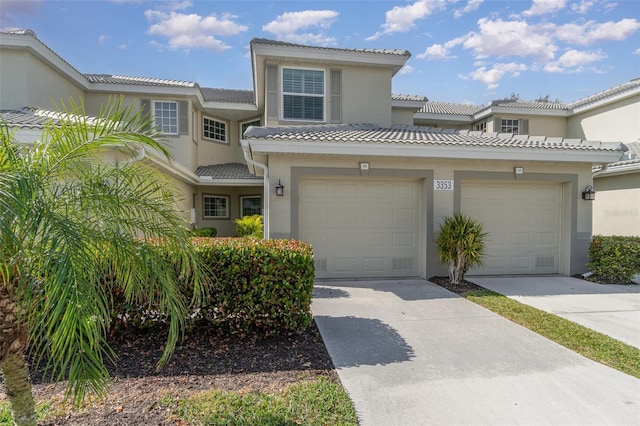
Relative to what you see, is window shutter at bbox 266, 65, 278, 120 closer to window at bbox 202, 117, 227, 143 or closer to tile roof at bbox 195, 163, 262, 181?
tile roof at bbox 195, 163, 262, 181

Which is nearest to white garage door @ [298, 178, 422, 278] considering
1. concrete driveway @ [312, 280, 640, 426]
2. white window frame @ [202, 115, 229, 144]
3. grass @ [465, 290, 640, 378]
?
grass @ [465, 290, 640, 378]

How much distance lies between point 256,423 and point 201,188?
13.8m

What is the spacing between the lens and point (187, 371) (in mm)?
3723

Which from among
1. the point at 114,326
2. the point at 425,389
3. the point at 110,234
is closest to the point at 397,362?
the point at 425,389

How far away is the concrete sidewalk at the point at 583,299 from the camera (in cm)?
527

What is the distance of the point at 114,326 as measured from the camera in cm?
434

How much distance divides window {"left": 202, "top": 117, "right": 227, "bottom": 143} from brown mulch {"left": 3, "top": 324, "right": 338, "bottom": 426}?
1317cm

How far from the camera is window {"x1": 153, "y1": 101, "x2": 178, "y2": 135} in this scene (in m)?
13.7

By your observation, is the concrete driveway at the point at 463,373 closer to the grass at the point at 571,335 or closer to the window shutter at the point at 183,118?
the grass at the point at 571,335

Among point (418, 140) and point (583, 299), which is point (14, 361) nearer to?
point (418, 140)

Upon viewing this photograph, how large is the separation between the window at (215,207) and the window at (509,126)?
14048 mm

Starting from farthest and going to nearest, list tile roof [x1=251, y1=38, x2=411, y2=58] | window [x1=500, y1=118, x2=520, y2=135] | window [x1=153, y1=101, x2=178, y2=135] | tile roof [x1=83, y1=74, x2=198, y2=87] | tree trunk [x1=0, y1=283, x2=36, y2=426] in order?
window [x1=500, y1=118, x2=520, y2=135] < window [x1=153, y1=101, x2=178, y2=135] < tile roof [x1=83, y1=74, x2=198, y2=87] < tile roof [x1=251, y1=38, x2=411, y2=58] < tree trunk [x1=0, y1=283, x2=36, y2=426]

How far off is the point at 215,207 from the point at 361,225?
9.68 m

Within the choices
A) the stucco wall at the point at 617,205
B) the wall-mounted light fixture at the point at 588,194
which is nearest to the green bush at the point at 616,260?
the wall-mounted light fixture at the point at 588,194
